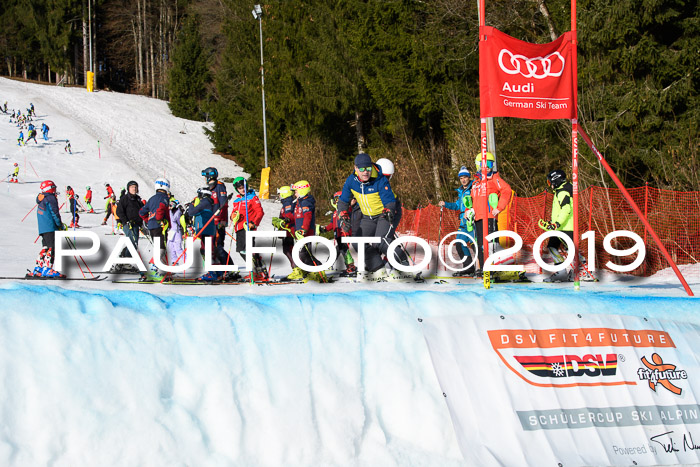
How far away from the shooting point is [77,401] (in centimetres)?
420

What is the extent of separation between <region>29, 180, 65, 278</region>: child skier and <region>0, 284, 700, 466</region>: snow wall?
20.1ft

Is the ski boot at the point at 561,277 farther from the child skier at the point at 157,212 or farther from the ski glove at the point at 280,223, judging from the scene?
the child skier at the point at 157,212

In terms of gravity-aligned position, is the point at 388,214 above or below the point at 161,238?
above

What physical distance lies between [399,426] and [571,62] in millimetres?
4850

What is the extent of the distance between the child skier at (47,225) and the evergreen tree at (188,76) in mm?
46470

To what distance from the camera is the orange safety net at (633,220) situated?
12.4m

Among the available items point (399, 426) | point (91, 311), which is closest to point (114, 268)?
point (91, 311)

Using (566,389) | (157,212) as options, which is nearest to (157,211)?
(157,212)

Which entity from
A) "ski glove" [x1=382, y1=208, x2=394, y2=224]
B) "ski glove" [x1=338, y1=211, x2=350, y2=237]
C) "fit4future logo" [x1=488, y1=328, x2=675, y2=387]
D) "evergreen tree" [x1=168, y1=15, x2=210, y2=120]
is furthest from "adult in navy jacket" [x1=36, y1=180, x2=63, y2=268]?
"evergreen tree" [x1=168, y1=15, x2=210, y2=120]

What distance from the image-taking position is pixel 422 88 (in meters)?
25.3

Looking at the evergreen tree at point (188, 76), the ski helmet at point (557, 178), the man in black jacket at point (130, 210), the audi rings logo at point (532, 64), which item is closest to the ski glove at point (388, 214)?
the audi rings logo at point (532, 64)

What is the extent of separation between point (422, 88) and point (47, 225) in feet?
57.1

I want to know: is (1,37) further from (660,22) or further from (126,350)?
(126,350)

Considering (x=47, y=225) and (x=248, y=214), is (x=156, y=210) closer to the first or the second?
(x=248, y=214)
